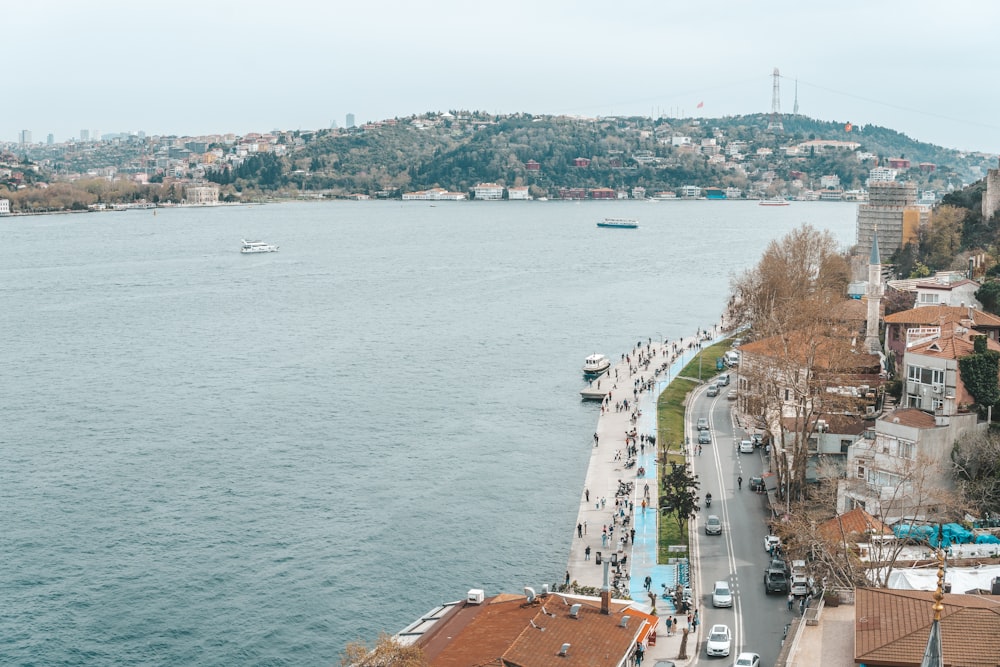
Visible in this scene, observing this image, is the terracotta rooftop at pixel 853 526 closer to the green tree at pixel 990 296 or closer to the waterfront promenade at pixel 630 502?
A: the waterfront promenade at pixel 630 502

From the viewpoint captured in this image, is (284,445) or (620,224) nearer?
(284,445)

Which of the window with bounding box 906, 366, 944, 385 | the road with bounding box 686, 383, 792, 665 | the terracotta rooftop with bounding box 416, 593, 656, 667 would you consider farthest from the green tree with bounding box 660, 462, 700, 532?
the terracotta rooftop with bounding box 416, 593, 656, 667

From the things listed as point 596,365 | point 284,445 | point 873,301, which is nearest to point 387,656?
point 284,445

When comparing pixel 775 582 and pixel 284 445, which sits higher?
pixel 775 582

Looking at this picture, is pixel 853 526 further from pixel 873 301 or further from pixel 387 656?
pixel 873 301

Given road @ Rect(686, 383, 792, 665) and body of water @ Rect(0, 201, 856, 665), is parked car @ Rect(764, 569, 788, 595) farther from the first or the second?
body of water @ Rect(0, 201, 856, 665)

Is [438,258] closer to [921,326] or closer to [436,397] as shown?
[436,397]
